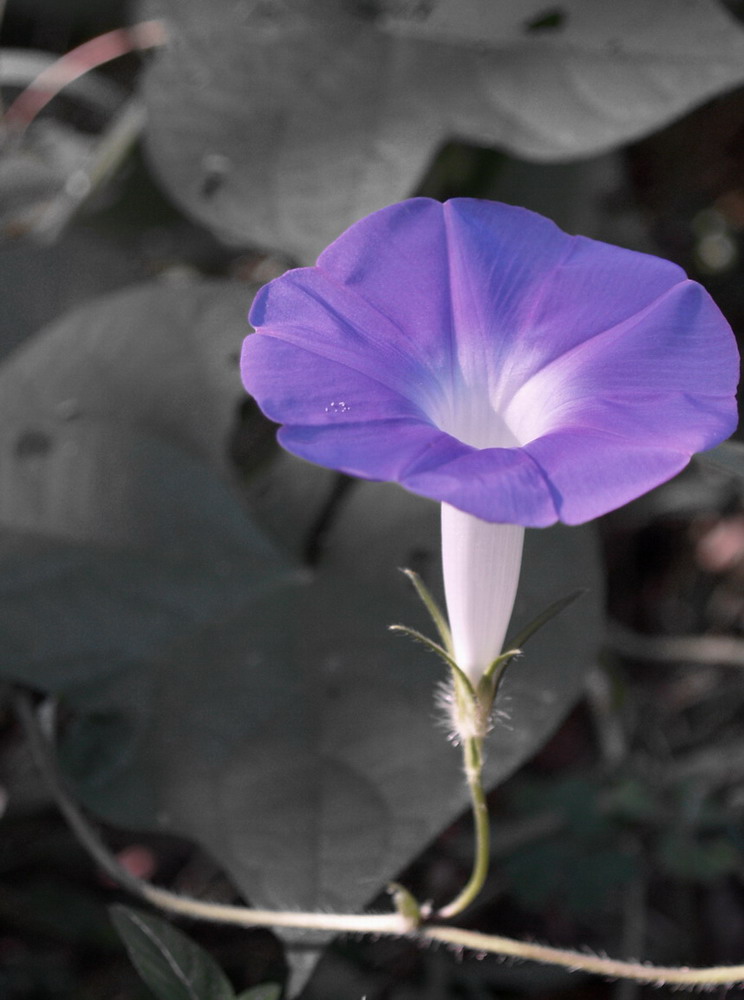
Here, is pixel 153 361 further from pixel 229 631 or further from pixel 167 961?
pixel 167 961

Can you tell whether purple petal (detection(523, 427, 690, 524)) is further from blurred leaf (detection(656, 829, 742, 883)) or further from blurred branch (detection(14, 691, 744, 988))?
blurred leaf (detection(656, 829, 742, 883))

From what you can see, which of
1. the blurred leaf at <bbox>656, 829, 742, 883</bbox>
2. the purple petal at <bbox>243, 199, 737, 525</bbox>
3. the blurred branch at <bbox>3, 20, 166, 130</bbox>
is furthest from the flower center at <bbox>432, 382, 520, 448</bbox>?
the blurred branch at <bbox>3, 20, 166, 130</bbox>

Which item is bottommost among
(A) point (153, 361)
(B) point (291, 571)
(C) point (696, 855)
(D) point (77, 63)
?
(C) point (696, 855)

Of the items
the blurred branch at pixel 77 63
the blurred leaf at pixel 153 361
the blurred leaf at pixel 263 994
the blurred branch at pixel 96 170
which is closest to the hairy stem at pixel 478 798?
the blurred leaf at pixel 263 994

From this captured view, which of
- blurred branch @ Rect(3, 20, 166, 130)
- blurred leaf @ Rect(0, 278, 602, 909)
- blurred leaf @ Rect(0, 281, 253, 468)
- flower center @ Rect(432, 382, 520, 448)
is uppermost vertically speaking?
flower center @ Rect(432, 382, 520, 448)

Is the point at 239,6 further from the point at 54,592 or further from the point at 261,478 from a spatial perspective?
the point at 54,592

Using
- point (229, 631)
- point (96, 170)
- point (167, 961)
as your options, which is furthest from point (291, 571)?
point (96, 170)

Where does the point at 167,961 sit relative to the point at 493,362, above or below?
below
